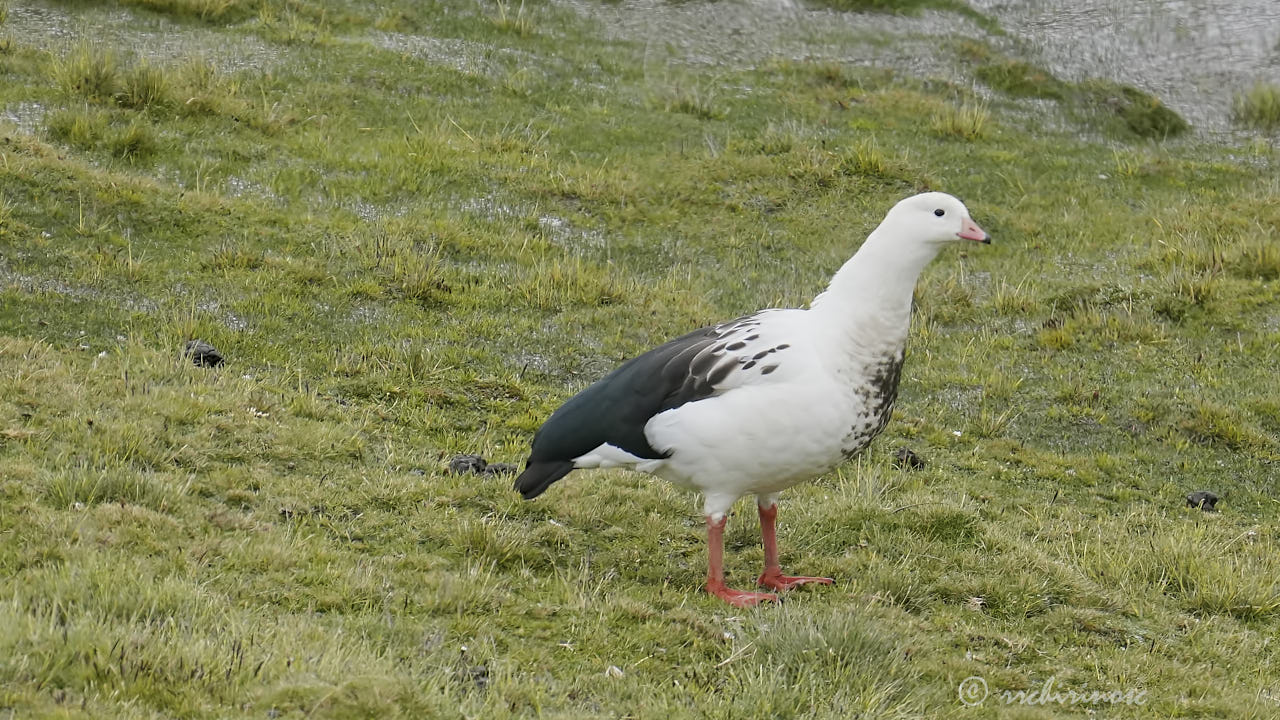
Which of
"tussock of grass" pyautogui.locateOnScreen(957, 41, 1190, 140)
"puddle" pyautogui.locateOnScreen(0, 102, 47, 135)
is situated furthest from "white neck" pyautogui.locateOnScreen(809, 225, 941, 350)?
"tussock of grass" pyautogui.locateOnScreen(957, 41, 1190, 140)

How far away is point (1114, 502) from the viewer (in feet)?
29.6

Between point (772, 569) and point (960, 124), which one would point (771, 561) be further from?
point (960, 124)

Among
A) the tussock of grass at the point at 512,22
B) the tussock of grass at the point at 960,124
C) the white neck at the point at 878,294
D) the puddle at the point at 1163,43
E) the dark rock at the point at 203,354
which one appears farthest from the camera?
the puddle at the point at 1163,43

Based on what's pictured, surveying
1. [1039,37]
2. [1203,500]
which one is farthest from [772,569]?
[1039,37]

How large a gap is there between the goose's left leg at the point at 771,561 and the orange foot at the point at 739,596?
26 centimetres

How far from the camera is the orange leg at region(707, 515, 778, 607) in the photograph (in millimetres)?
6348

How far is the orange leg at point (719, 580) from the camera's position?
635 centimetres

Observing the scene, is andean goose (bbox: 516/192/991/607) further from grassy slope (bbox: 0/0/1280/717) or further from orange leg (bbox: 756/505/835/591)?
grassy slope (bbox: 0/0/1280/717)

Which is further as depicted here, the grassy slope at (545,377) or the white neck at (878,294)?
the white neck at (878,294)

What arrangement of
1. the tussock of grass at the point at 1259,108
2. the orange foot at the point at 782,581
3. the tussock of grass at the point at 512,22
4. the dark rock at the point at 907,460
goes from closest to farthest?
the orange foot at the point at 782,581 → the dark rock at the point at 907,460 → the tussock of grass at the point at 512,22 → the tussock of grass at the point at 1259,108

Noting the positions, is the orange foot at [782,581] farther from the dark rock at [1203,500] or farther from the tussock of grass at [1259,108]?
the tussock of grass at [1259,108]

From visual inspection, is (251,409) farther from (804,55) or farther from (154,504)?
(804,55)

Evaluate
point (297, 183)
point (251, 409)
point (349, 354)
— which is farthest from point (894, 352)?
point (297, 183)

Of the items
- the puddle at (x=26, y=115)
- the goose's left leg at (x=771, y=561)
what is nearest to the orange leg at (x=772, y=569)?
the goose's left leg at (x=771, y=561)
